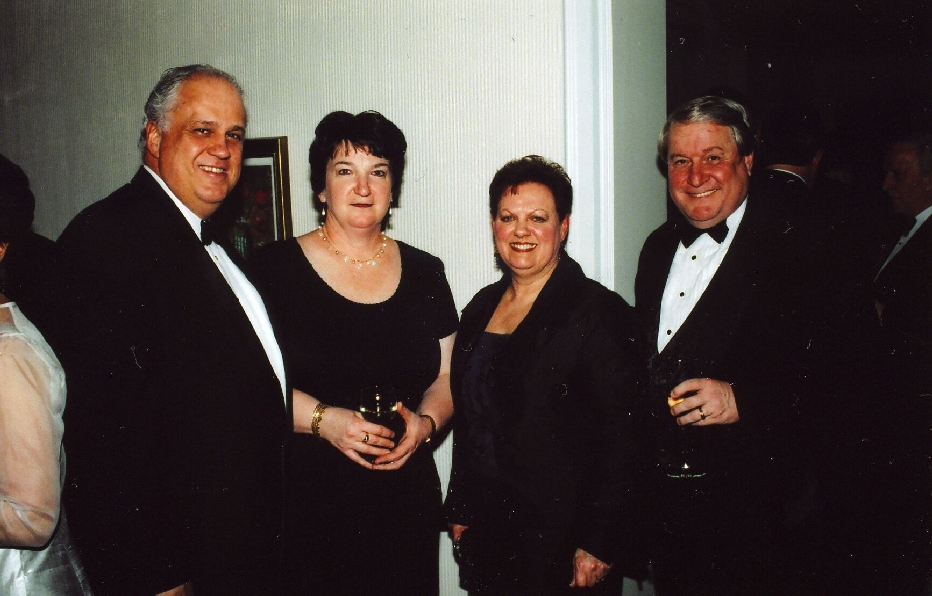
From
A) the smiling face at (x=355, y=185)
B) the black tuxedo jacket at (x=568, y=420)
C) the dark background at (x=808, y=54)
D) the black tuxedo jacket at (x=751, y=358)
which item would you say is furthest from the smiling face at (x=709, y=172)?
the dark background at (x=808, y=54)

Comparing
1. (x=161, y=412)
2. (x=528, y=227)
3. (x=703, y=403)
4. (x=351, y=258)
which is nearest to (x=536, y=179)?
(x=528, y=227)

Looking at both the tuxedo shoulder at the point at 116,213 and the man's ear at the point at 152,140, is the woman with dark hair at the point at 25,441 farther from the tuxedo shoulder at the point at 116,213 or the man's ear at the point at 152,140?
the man's ear at the point at 152,140

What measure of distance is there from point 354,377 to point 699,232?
120 centimetres

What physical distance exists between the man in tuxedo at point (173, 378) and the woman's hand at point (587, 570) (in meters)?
0.85

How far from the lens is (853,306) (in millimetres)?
1790

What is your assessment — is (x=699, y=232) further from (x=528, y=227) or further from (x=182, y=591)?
(x=182, y=591)

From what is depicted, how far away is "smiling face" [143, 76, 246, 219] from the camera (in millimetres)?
1713

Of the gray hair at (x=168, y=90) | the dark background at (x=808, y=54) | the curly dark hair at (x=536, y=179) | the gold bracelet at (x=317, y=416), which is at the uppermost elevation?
the dark background at (x=808, y=54)

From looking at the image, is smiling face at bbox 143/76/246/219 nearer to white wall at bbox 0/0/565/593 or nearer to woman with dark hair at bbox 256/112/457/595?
woman with dark hair at bbox 256/112/457/595

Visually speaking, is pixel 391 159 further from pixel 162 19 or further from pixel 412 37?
pixel 162 19

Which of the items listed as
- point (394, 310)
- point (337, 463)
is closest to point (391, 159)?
point (394, 310)

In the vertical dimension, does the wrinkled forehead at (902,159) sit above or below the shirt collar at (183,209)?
above

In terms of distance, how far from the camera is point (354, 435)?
5.94ft

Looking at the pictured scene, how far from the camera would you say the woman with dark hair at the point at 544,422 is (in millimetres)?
1709
